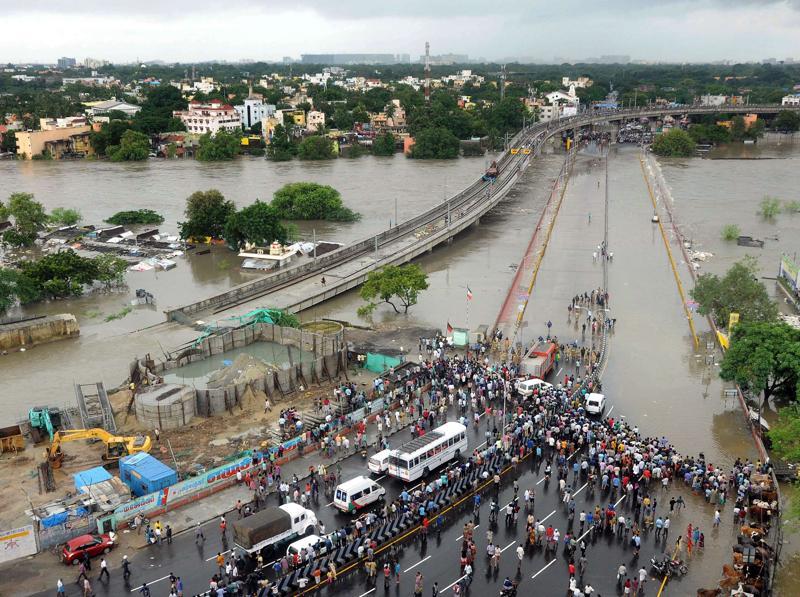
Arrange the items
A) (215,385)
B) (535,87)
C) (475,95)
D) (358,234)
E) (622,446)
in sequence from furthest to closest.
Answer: (535,87) < (475,95) < (358,234) < (215,385) < (622,446)

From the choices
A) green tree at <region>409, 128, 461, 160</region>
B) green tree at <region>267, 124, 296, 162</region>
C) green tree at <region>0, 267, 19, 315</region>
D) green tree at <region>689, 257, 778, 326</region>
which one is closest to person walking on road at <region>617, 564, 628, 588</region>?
green tree at <region>689, 257, 778, 326</region>

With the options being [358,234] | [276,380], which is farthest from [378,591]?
[358,234]

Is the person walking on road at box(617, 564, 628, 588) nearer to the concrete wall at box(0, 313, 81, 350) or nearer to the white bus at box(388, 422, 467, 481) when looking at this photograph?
the white bus at box(388, 422, 467, 481)

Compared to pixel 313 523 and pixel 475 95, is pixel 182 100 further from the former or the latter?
pixel 313 523

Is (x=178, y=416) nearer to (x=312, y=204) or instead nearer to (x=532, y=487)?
(x=532, y=487)

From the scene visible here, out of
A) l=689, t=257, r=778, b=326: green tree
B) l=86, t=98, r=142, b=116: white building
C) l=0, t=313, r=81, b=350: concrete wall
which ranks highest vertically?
l=86, t=98, r=142, b=116: white building
